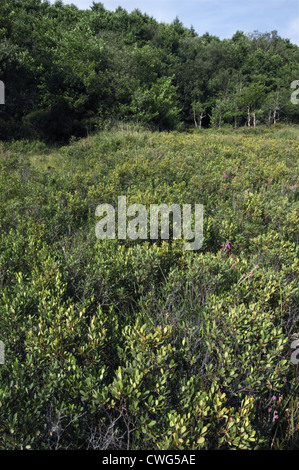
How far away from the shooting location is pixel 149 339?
164 centimetres

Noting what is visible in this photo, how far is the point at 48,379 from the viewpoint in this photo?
1497mm

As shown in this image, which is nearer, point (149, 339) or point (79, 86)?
point (149, 339)

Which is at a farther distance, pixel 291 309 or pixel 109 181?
pixel 109 181

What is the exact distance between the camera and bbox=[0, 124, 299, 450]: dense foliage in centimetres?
138

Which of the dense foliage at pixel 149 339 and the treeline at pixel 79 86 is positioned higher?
the treeline at pixel 79 86

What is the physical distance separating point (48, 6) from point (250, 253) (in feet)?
123

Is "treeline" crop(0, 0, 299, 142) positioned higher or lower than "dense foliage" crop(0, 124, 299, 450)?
higher

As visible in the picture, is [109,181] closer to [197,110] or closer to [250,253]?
[250,253]

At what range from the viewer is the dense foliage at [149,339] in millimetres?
1380

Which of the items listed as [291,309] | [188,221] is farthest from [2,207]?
[291,309]

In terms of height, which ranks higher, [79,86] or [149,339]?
[79,86]

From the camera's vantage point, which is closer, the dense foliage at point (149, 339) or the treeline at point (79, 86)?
the dense foliage at point (149, 339)

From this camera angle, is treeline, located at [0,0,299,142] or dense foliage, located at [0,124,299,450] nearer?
dense foliage, located at [0,124,299,450]

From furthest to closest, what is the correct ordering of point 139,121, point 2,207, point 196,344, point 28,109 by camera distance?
point 139,121 → point 28,109 → point 2,207 → point 196,344
